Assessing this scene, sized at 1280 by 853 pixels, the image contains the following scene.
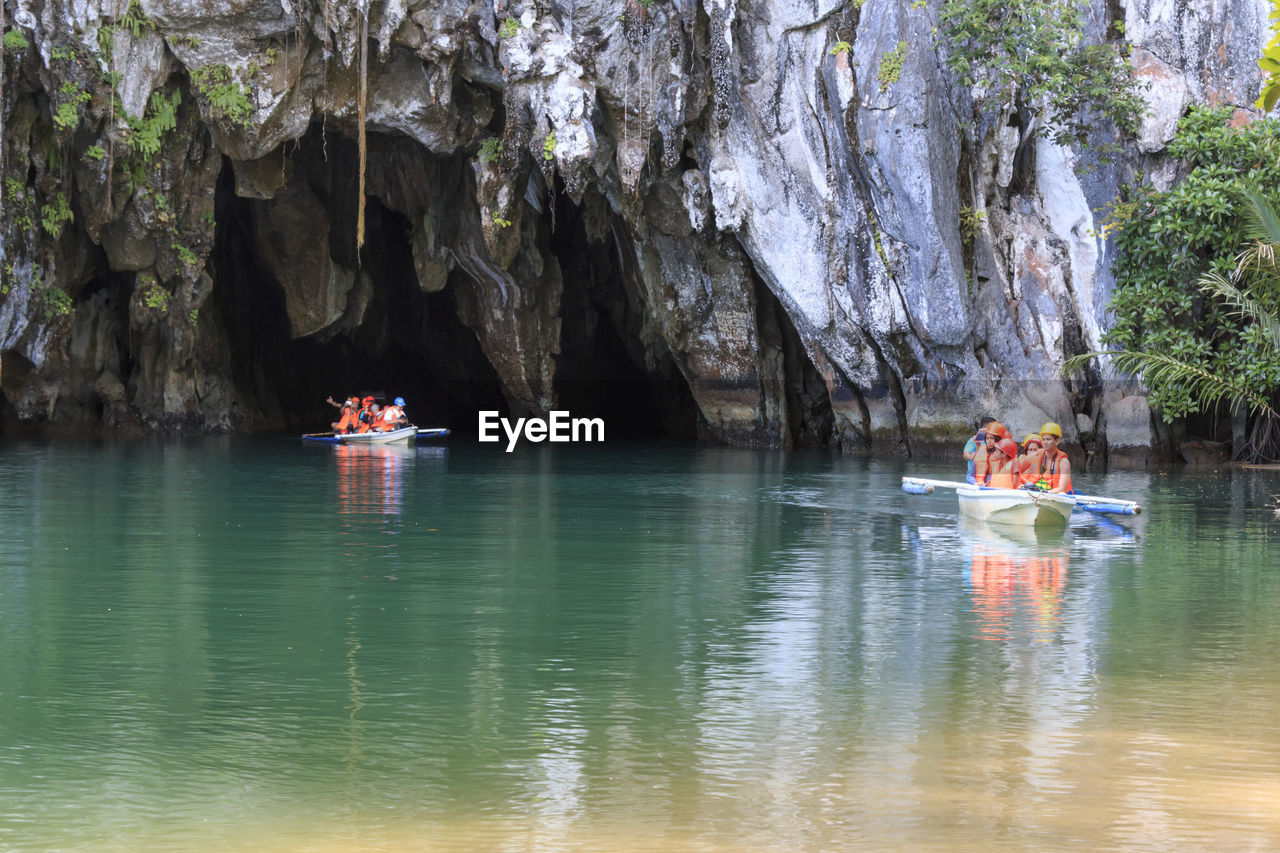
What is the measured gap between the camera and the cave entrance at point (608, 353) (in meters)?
31.6

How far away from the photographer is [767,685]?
284 inches

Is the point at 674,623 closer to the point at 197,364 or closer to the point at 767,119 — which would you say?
the point at 767,119

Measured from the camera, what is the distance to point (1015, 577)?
35.8ft

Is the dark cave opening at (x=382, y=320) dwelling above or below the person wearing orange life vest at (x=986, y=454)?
above

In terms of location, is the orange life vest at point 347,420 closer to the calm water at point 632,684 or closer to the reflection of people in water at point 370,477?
the reflection of people in water at point 370,477

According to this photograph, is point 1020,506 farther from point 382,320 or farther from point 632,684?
point 382,320

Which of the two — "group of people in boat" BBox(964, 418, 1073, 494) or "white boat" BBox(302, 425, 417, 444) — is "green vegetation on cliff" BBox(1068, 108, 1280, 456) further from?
"white boat" BBox(302, 425, 417, 444)

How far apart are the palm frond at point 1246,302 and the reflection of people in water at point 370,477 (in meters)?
11.6

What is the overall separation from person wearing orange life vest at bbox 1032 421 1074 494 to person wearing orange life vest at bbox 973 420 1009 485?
0.59 m

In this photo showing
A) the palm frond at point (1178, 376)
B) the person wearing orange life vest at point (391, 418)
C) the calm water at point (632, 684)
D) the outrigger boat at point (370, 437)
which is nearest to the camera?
the calm water at point (632, 684)

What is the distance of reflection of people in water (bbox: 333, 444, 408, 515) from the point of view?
52.2 ft

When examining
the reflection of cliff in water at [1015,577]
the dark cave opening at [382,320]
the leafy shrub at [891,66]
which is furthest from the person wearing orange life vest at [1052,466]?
the dark cave opening at [382,320]

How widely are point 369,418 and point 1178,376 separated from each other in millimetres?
15404

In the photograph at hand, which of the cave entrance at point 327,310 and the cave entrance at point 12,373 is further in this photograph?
the cave entrance at point 327,310
